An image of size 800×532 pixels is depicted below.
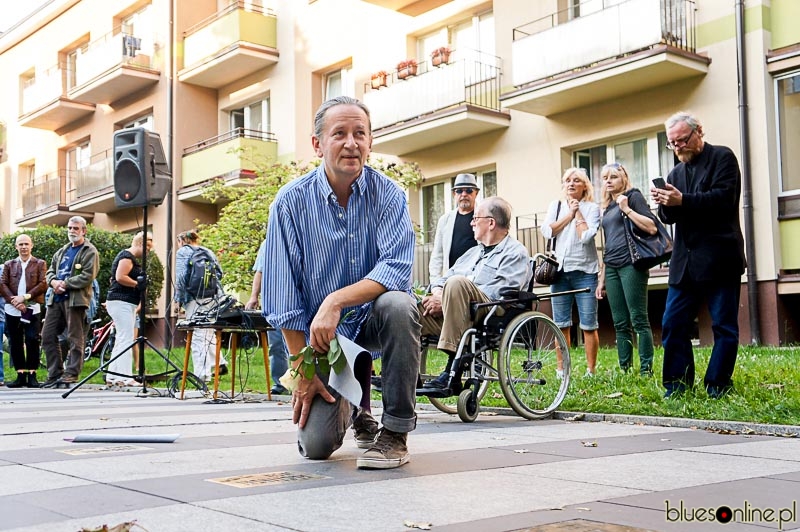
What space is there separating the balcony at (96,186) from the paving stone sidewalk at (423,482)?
74.2 ft

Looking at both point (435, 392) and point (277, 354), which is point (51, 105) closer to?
point (277, 354)

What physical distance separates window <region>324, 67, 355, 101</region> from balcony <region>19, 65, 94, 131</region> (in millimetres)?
10742

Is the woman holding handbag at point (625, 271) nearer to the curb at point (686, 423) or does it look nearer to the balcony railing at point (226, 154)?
the curb at point (686, 423)

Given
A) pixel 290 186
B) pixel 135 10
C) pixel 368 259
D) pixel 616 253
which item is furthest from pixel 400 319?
pixel 135 10

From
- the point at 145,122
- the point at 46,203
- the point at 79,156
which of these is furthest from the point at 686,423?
the point at 79,156

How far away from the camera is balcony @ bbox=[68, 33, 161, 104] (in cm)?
2652

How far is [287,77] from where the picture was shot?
77.7 ft

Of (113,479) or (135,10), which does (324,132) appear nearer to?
(113,479)

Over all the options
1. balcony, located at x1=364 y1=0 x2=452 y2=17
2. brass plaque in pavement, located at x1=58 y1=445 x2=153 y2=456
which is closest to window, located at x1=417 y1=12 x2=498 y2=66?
balcony, located at x1=364 y1=0 x2=452 y2=17

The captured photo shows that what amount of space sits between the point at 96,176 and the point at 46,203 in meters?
4.67

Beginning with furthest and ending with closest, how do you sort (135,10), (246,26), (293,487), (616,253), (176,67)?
(135,10) < (176,67) < (246,26) < (616,253) < (293,487)

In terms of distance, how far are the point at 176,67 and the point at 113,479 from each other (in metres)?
24.0

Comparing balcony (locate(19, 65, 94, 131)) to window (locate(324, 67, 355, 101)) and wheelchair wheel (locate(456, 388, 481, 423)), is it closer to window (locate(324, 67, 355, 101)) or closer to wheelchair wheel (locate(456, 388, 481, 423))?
window (locate(324, 67, 355, 101))

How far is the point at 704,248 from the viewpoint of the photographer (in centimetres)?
635
